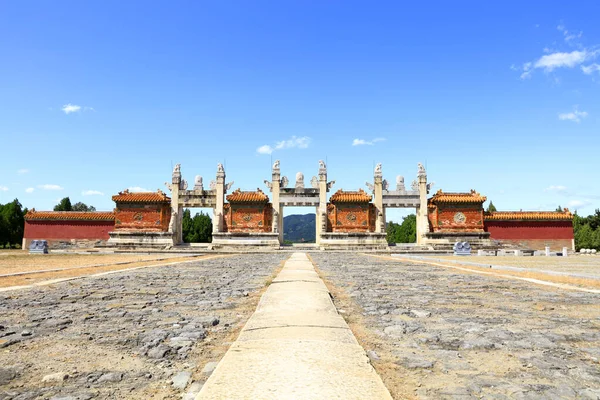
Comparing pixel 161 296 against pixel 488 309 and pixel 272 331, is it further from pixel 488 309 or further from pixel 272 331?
pixel 488 309

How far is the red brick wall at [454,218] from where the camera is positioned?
1297 inches

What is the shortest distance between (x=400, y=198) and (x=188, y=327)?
32.4 metres

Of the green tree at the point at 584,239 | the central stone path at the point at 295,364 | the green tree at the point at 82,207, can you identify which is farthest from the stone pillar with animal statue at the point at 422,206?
the green tree at the point at 82,207

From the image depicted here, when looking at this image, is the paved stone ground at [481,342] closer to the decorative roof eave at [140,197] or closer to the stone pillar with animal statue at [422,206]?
the stone pillar with animal statue at [422,206]

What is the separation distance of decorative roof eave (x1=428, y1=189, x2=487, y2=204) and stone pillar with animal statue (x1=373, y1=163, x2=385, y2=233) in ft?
14.1

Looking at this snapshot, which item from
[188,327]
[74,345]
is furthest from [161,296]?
[74,345]

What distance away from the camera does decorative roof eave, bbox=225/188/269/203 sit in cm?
3325

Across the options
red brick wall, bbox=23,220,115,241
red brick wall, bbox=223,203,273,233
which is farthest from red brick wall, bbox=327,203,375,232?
red brick wall, bbox=23,220,115,241

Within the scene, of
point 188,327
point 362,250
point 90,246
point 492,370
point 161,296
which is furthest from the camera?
point 90,246

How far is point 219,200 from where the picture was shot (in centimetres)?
3422

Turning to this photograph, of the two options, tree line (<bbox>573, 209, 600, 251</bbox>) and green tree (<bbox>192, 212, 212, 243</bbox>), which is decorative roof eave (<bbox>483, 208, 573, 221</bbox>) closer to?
tree line (<bbox>573, 209, 600, 251</bbox>)

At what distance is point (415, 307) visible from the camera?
14.8ft

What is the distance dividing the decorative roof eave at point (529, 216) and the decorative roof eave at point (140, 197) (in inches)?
1105

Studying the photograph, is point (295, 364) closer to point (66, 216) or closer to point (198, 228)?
point (66, 216)
